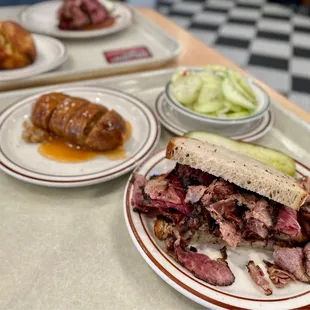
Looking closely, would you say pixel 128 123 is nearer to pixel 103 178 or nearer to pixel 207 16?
pixel 103 178

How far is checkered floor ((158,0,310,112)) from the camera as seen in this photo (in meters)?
3.45

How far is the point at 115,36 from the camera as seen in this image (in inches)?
84.9

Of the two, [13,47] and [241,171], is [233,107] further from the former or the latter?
[13,47]

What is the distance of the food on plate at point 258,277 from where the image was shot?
83 cm

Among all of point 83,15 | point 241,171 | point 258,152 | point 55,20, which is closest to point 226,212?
point 241,171

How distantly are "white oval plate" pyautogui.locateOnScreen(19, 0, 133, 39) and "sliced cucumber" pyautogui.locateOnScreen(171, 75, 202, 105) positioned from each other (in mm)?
828

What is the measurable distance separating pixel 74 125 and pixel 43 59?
2.37ft

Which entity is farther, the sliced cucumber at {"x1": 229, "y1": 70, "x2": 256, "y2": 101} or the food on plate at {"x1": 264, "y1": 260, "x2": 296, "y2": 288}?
the sliced cucumber at {"x1": 229, "y1": 70, "x2": 256, "y2": 101}

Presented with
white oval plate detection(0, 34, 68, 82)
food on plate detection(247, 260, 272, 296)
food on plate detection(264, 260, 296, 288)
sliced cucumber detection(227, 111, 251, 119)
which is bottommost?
white oval plate detection(0, 34, 68, 82)

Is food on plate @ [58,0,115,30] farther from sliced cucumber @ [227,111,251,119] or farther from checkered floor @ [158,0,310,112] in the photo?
checkered floor @ [158,0,310,112]

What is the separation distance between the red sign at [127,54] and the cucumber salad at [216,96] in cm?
48

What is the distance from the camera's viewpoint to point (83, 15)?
83.0 inches

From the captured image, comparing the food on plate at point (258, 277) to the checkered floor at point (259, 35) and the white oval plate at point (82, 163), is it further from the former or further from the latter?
the checkered floor at point (259, 35)

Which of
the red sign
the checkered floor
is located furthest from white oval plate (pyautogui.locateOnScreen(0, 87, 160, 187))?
the checkered floor
